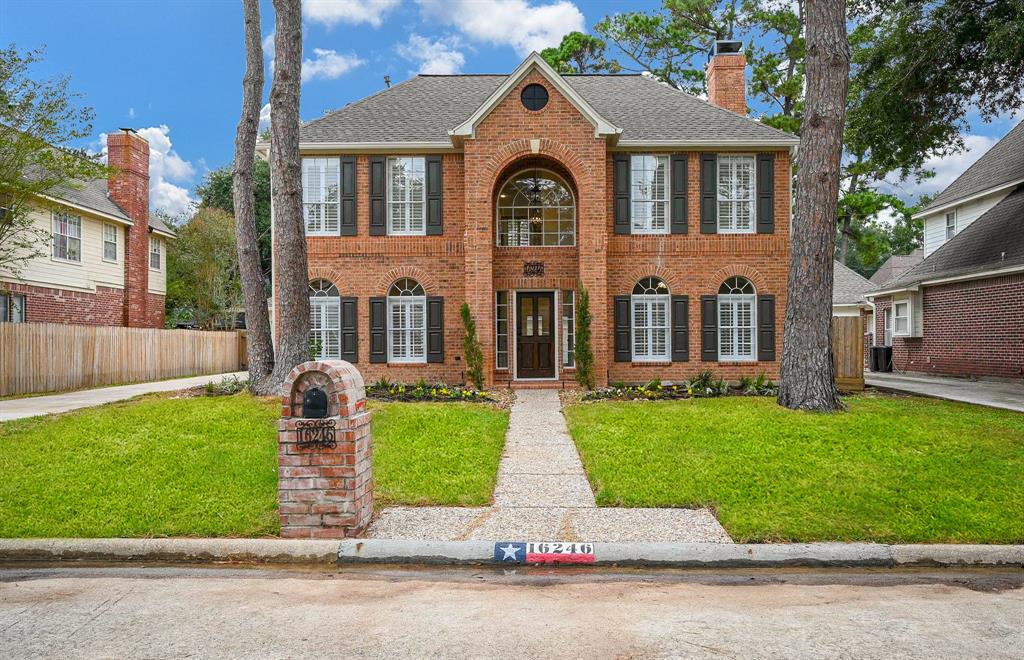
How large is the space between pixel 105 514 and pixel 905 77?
18.1 m

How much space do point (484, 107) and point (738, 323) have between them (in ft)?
26.7

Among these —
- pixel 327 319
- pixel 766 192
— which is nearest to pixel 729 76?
pixel 766 192

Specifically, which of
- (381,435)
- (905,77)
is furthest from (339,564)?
(905,77)

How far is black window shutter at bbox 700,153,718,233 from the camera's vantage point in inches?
650

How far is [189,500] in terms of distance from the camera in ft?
20.2

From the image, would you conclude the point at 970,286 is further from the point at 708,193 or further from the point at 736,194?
the point at 708,193

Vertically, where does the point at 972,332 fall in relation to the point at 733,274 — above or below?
below

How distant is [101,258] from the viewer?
23312 millimetres

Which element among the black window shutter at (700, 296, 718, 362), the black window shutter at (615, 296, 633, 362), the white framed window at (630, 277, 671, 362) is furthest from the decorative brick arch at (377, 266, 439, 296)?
the black window shutter at (700, 296, 718, 362)

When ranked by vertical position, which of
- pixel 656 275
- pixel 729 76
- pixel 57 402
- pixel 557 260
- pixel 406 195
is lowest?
pixel 57 402

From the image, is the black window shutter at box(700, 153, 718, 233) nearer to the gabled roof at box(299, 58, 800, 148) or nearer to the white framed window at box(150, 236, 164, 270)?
the gabled roof at box(299, 58, 800, 148)

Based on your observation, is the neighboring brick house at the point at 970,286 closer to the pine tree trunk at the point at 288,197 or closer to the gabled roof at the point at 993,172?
the gabled roof at the point at 993,172

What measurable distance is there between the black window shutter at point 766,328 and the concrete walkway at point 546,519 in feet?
→ 33.8

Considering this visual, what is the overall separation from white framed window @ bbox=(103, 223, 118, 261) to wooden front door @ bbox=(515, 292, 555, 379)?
16.4 metres
